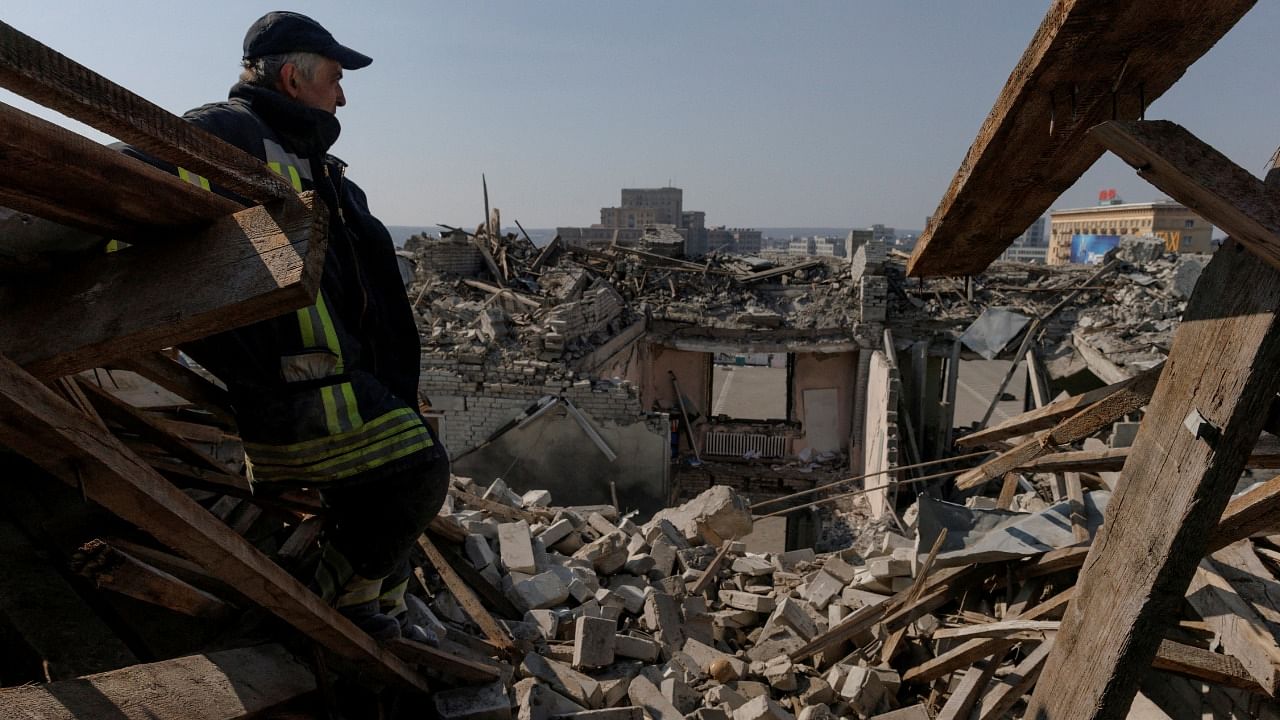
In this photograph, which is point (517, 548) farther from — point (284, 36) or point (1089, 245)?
point (1089, 245)

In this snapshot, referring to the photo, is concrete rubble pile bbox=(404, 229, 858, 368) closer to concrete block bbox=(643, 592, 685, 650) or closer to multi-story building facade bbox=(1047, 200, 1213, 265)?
concrete block bbox=(643, 592, 685, 650)

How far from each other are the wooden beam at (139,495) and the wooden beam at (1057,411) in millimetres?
2153

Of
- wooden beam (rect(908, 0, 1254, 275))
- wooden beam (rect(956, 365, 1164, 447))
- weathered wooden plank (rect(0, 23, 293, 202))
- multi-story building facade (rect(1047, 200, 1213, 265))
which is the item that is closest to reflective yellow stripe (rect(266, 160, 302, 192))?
weathered wooden plank (rect(0, 23, 293, 202))

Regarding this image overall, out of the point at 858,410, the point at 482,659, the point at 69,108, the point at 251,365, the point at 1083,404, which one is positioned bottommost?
the point at 858,410

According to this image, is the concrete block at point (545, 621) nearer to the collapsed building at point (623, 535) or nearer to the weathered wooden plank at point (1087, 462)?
the collapsed building at point (623, 535)

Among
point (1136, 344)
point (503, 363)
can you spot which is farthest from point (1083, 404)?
point (1136, 344)

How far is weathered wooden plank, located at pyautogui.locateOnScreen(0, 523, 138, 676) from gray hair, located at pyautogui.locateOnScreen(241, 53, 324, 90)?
1285 mm

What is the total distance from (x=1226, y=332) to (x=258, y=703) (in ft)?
7.63

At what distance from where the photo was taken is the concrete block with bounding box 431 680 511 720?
2.35m

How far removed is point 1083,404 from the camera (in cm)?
240

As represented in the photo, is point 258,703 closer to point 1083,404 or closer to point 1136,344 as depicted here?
point 1083,404

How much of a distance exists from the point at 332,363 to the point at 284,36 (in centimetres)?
89

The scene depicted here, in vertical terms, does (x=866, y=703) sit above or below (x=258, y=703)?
below

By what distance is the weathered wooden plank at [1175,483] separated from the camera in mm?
1528
